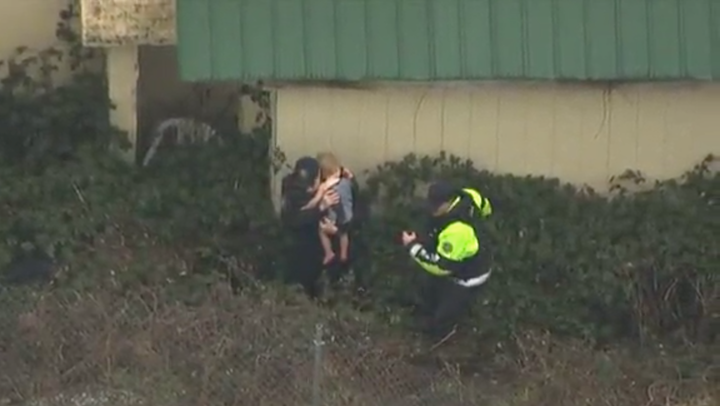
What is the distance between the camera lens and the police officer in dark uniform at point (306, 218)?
34.7 ft

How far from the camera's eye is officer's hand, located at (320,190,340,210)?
1057 cm

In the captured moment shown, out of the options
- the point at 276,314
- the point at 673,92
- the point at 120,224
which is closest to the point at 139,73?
the point at 120,224

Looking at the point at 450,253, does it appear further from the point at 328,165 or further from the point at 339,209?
the point at 328,165

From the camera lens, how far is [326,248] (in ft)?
35.3

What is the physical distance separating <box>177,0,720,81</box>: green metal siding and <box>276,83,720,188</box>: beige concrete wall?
50cm

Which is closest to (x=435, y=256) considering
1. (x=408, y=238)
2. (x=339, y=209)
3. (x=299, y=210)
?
(x=408, y=238)

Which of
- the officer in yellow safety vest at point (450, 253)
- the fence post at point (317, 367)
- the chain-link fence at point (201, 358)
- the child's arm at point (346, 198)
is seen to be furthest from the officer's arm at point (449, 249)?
the fence post at point (317, 367)

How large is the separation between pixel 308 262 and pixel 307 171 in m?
0.78

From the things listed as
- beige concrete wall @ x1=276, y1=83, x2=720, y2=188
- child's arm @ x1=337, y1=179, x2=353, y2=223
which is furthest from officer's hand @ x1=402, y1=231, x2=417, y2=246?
beige concrete wall @ x1=276, y1=83, x2=720, y2=188

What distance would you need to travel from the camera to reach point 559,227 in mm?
10594

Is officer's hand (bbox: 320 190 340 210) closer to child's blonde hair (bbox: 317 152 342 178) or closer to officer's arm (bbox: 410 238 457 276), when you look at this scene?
child's blonde hair (bbox: 317 152 342 178)

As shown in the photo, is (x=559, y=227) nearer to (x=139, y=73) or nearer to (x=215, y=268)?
(x=215, y=268)

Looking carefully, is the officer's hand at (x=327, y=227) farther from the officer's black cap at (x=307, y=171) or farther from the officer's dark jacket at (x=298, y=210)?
the officer's black cap at (x=307, y=171)

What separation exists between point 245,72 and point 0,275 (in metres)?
2.59
